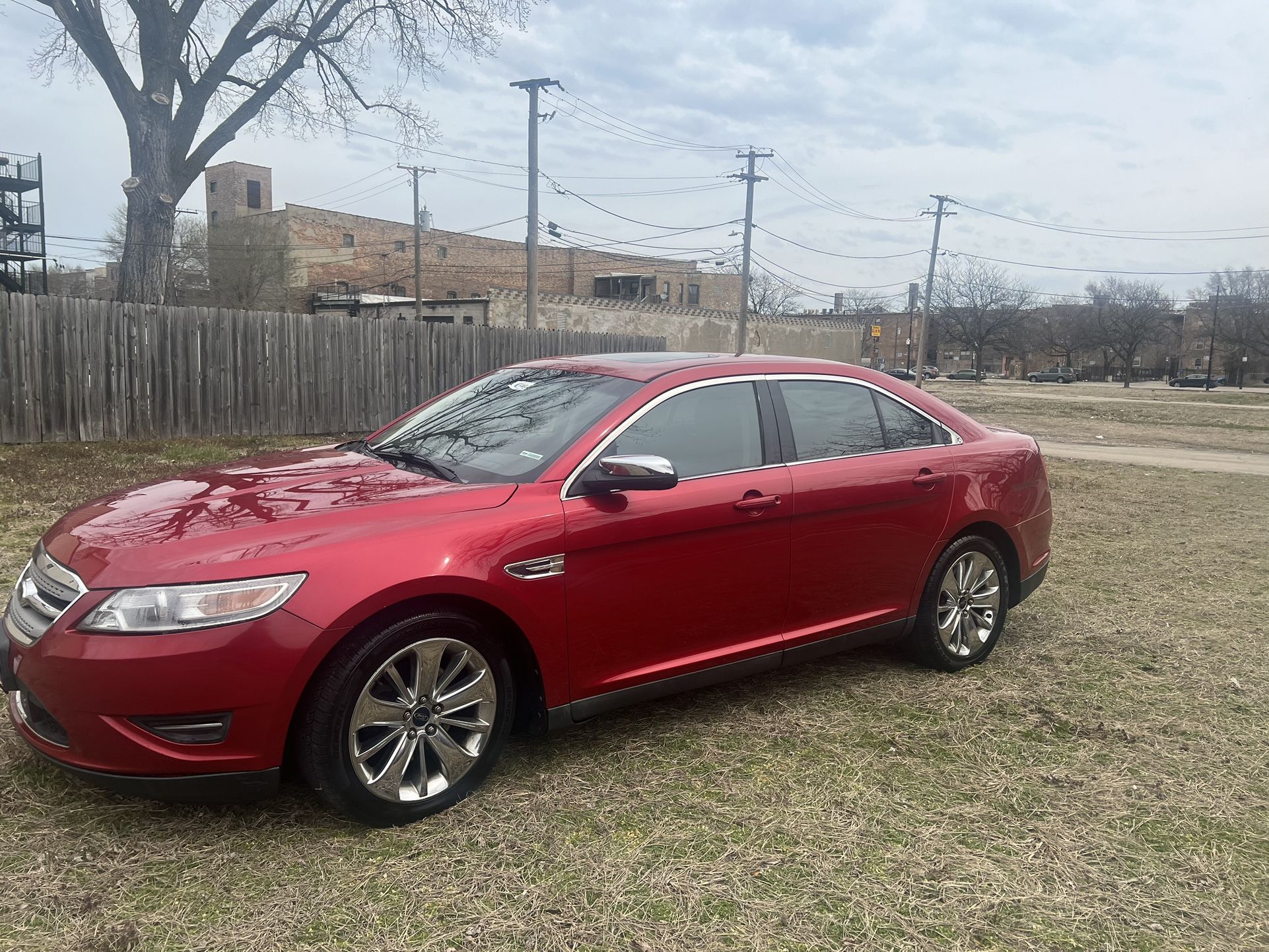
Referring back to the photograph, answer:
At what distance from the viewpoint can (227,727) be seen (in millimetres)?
2623

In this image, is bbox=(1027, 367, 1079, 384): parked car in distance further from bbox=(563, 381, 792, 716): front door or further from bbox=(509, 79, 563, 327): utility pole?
bbox=(563, 381, 792, 716): front door

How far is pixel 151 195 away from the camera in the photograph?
17.4 m

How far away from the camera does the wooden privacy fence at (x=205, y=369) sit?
12.0 meters

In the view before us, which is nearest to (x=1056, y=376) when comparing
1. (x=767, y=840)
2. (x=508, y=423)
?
(x=508, y=423)

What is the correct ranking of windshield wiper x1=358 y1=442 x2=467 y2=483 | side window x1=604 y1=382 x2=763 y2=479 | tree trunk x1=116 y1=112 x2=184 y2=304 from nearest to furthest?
windshield wiper x1=358 y1=442 x2=467 y2=483 → side window x1=604 y1=382 x2=763 y2=479 → tree trunk x1=116 y1=112 x2=184 y2=304

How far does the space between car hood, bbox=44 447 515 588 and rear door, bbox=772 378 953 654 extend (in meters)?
1.42

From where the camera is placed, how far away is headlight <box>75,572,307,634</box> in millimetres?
2566

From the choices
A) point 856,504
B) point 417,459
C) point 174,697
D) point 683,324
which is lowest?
point 174,697

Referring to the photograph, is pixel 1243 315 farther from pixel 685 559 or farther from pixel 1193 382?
pixel 685 559

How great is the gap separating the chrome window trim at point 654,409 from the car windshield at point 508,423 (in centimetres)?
10

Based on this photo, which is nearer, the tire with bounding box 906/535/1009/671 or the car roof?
the car roof

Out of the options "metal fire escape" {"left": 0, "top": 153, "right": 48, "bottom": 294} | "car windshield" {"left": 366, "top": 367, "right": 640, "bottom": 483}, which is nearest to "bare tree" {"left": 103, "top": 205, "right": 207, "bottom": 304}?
"metal fire escape" {"left": 0, "top": 153, "right": 48, "bottom": 294}

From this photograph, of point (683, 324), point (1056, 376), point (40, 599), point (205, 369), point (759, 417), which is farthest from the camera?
point (1056, 376)

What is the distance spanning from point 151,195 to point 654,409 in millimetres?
17451
